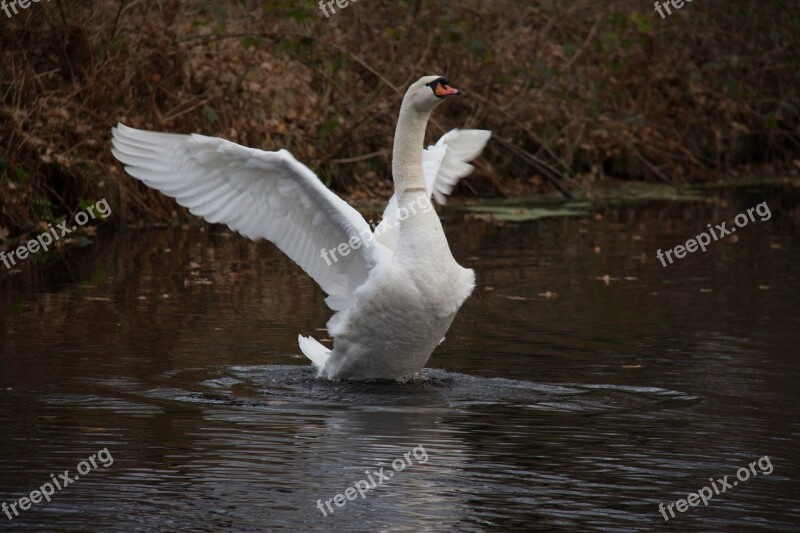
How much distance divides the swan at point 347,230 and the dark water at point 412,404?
302 millimetres

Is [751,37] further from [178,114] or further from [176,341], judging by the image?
[176,341]

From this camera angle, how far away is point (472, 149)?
10.9 m

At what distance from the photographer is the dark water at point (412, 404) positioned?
18.7ft

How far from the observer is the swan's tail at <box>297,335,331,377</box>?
8.73 meters

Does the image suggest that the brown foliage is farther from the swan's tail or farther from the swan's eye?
the swan's eye

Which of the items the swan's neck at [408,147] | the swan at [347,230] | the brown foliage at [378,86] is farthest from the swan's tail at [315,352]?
the brown foliage at [378,86]

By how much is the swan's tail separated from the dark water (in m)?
0.13

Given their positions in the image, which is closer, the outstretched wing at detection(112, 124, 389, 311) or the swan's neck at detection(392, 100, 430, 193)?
the outstretched wing at detection(112, 124, 389, 311)

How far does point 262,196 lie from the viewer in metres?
8.69

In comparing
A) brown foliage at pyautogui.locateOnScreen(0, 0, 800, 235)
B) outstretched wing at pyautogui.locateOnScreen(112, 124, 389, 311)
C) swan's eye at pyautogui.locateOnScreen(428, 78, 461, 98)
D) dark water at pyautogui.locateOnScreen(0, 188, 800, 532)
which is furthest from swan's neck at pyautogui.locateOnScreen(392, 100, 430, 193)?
brown foliage at pyautogui.locateOnScreen(0, 0, 800, 235)

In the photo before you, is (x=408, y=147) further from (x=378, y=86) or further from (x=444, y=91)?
(x=378, y=86)

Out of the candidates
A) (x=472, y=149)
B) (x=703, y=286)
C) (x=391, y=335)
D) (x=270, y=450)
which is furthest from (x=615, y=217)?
(x=270, y=450)

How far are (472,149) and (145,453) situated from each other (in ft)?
16.7

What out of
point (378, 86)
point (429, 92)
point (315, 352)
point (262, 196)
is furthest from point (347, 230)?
point (378, 86)
